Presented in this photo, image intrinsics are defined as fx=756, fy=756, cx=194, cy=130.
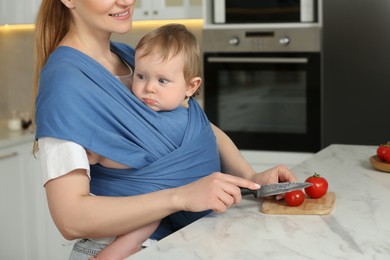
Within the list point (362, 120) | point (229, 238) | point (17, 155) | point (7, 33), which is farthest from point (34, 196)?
point (229, 238)

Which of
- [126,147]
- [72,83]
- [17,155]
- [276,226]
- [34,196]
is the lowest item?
[34,196]

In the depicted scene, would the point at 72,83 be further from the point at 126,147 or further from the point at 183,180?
the point at 183,180

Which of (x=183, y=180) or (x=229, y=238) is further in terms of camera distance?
(x=183, y=180)

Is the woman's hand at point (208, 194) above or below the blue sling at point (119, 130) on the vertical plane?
below

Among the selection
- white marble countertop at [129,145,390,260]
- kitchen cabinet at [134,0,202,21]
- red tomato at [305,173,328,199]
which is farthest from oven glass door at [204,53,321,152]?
red tomato at [305,173,328,199]

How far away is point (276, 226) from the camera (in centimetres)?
170

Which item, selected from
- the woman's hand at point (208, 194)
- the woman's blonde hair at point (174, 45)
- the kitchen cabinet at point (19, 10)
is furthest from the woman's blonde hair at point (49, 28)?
the kitchen cabinet at point (19, 10)

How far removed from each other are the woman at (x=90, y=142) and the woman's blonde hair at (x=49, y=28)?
0.03 m

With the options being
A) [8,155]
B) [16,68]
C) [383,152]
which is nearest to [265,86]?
[8,155]

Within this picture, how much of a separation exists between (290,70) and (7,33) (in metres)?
2.09

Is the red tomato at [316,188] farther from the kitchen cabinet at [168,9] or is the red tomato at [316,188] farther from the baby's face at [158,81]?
the kitchen cabinet at [168,9]

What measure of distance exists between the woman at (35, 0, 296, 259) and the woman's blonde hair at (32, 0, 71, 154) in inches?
1.1

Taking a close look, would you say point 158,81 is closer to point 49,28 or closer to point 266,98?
point 49,28

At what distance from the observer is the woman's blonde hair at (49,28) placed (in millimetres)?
1823
